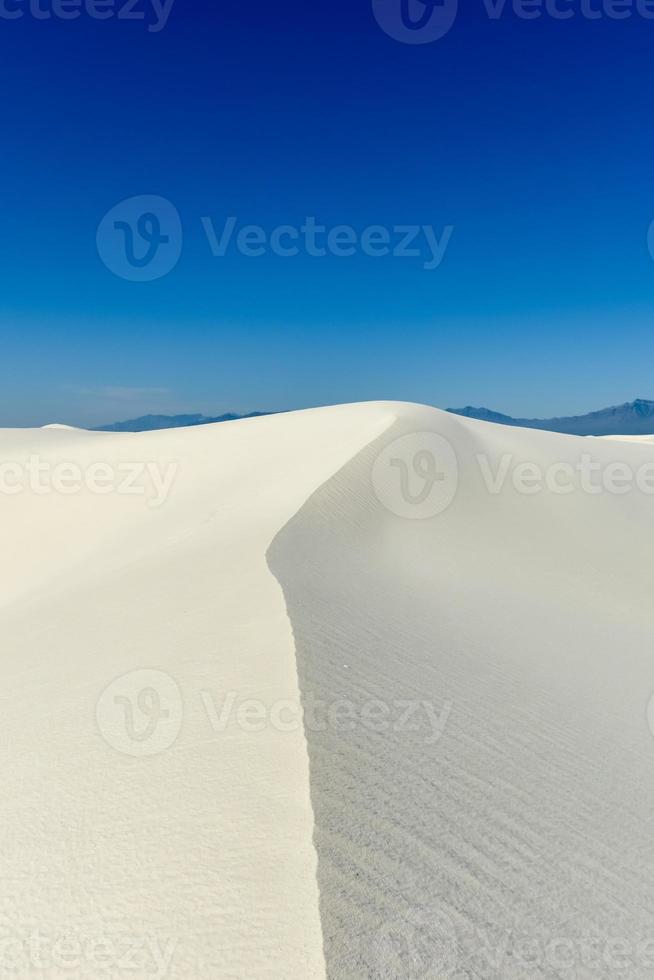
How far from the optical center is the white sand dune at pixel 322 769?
2.02m

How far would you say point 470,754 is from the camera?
3127 mm

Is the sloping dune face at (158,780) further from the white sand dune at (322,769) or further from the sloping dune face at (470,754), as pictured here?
the sloping dune face at (470,754)

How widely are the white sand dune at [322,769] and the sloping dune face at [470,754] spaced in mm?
12

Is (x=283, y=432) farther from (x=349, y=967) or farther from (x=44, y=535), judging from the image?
(x=349, y=967)

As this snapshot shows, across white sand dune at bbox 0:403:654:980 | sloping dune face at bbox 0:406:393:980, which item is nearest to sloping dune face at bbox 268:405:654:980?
white sand dune at bbox 0:403:654:980

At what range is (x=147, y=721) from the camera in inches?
129

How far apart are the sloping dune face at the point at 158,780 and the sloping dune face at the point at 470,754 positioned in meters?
0.18

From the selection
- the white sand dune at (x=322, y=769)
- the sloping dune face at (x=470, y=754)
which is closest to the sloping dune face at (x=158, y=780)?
the white sand dune at (x=322, y=769)

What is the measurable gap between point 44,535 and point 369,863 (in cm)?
1249

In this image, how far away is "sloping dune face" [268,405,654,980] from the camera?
206 cm

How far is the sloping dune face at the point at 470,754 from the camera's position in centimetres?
206

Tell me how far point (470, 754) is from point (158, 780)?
4.67ft

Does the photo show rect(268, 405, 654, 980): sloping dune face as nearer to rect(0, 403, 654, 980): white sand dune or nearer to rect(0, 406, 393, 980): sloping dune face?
rect(0, 403, 654, 980): white sand dune

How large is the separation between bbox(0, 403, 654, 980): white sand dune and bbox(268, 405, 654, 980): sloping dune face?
0.01 metres
